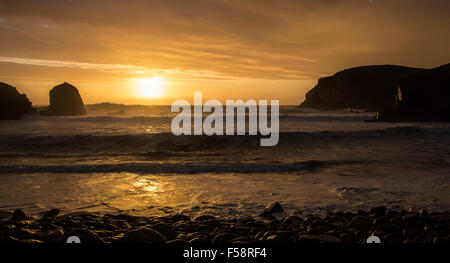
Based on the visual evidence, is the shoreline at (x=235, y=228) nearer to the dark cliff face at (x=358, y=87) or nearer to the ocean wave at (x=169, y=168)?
the ocean wave at (x=169, y=168)

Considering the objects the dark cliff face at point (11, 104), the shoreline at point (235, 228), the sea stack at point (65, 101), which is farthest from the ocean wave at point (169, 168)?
the sea stack at point (65, 101)

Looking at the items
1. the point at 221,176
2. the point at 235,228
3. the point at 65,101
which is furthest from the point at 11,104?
the point at 235,228

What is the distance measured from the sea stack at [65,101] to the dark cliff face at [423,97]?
45.5 meters

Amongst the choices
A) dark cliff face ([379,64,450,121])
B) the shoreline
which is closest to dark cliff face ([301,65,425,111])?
dark cliff face ([379,64,450,121])

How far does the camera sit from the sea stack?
4743 cm

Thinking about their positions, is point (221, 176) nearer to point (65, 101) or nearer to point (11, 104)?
point (11, 104)

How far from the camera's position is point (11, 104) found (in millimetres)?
37562

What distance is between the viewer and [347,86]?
90.4m

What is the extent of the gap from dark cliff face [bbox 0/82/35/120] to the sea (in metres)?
21.4
